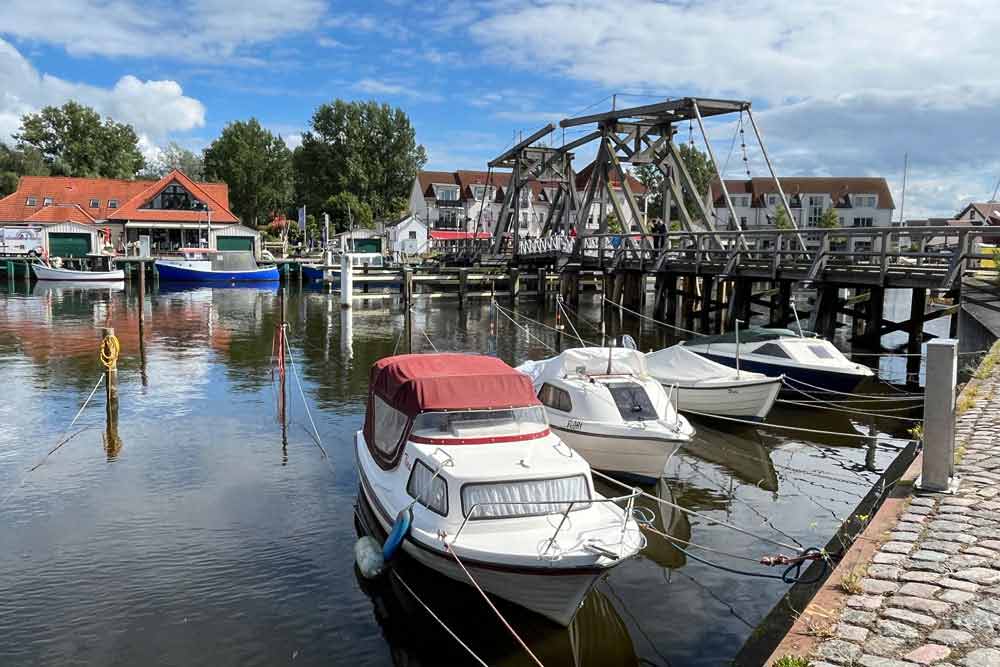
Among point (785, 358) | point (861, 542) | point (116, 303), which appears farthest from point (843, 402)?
point (116, 303)

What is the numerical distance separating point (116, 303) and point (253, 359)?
24.7m

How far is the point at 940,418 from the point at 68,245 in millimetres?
75543

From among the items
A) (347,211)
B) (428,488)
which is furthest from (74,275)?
(428,488)

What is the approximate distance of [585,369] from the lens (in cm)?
1555

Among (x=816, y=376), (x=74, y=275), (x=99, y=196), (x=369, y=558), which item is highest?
(x=99, y=196)

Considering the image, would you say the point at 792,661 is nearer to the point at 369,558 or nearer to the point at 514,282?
the point at 369,558

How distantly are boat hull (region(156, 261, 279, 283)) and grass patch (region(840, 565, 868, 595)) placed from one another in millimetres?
60466

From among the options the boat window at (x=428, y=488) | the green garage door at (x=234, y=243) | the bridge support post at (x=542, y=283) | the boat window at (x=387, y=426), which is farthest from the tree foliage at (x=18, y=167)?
the boat window at (x=428, y=488)

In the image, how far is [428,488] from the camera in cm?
992

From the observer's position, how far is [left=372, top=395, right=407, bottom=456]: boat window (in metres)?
11.3

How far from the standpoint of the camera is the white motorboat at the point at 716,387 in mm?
18109

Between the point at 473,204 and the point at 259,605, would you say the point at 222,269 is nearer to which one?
the point at 473,204

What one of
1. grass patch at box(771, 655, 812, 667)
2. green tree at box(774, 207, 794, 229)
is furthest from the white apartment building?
grass patch at box(771, 655, 812, 667)

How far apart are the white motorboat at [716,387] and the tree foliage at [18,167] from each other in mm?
92681
